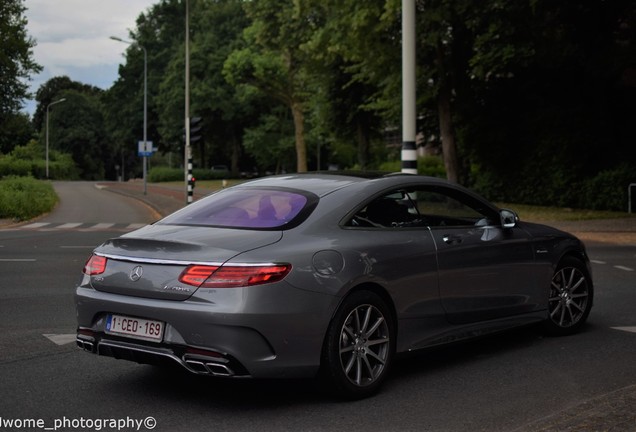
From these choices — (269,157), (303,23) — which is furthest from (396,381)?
(269,157)

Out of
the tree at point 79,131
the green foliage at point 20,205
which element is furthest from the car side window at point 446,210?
the tree at point 79,131

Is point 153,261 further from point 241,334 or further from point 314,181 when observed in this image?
point 314,181

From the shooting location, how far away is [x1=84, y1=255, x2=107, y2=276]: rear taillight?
5.64 metres

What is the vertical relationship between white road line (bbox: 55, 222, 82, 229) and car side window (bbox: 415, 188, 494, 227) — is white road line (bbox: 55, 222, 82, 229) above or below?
below

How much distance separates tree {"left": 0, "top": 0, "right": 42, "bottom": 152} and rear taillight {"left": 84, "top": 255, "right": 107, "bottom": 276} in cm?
4650

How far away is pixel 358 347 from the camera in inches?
219

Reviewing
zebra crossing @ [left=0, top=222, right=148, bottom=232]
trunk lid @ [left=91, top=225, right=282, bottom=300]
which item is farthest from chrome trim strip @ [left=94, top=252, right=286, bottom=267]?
zebra crossing @ [left=0, top=222, right=148, bottom=232]

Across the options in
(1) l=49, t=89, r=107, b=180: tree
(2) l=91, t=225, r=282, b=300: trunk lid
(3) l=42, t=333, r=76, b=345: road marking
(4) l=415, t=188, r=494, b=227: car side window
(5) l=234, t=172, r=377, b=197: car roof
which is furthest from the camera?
(1) l=49, t=89, r=107, b=180: tree

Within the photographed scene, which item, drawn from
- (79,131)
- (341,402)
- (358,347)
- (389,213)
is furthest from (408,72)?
(79,131)

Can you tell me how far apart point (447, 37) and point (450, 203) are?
2260 cm

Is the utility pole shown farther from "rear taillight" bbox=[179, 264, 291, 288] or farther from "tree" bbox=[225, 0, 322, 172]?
"tree" bbox=[225, 0, 322, 172]

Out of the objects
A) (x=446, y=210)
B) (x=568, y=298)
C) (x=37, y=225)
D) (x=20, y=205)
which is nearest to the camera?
(x=446, y=210)

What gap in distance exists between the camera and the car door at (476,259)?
637cm

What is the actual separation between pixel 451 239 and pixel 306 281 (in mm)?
1604
